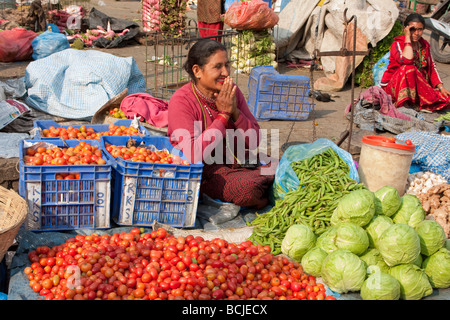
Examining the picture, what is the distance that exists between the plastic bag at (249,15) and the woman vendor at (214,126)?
15.1ft

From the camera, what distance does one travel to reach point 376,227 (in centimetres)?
298

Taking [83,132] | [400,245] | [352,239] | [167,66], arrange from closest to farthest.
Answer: [400,245], [352,239], [83,132], [167,66]

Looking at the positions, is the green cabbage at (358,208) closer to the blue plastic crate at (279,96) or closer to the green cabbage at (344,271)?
the green cabbage at (344,271)

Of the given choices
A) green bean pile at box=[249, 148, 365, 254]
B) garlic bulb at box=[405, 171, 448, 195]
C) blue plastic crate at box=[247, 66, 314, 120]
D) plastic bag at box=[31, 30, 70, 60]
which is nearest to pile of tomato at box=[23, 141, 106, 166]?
green bean pile at box=[249, 148, 365, 254]

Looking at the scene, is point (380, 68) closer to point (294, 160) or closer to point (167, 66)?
point (167, 66)

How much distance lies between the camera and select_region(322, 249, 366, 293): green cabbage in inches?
106

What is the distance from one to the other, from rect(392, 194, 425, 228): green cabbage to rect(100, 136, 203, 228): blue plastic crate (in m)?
1.45

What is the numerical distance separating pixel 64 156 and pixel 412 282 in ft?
8.12

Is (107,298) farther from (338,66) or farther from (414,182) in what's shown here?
(338,66)

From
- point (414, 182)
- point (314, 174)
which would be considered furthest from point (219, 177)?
point (414, 182)
